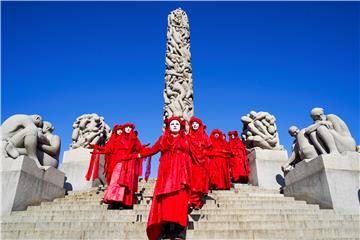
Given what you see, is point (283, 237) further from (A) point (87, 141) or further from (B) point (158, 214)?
(A) point (87, 141)

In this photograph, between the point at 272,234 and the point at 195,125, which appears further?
the point at 195,125

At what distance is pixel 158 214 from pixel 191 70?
10.5m

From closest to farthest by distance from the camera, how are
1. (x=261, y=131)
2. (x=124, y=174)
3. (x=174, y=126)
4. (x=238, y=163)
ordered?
(x=174, y=126)
(x=124, y=174)
(x=238, y=163)
(x=261, y=131)

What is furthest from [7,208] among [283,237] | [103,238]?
[283,237]

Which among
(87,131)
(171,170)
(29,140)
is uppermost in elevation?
(87,131)

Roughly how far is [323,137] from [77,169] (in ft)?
23.4

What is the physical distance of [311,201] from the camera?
5723 mm

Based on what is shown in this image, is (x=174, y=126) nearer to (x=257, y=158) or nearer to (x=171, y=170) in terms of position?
(x=171, y=170)

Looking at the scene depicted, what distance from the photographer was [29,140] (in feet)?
19.4

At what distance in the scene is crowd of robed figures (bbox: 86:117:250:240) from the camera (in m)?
3.61

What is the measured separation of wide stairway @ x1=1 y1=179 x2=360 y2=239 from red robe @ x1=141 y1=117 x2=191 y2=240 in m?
0.43

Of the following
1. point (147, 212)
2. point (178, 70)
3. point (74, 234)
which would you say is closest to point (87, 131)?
point (147, 212)

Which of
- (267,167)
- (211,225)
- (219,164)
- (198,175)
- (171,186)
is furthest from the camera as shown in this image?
(267,167)

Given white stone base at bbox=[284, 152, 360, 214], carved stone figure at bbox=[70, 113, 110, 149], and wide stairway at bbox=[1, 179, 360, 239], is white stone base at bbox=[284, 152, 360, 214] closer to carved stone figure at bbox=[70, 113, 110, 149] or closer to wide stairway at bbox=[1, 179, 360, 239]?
wide stairway at bbox=[1, 179, 360, 239]
